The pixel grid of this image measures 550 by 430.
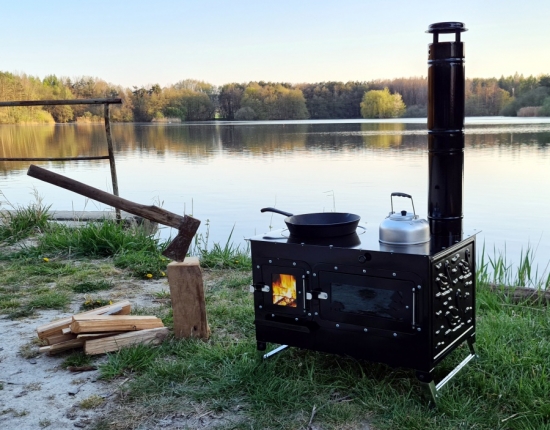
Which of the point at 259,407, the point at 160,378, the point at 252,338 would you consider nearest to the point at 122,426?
the point at 160,378

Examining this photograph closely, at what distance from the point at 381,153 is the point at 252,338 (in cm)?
1543

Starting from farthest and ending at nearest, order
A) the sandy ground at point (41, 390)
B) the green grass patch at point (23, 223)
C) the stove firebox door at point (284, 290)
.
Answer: the green grass patch at point (23, 223)
the stove firebox door at point (284, 290)
the sandy ground at point (41, 390)

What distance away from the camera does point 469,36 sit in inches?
106

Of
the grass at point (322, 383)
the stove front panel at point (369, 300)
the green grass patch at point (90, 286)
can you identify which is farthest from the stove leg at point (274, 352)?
the green grass patch at point (90, 286)

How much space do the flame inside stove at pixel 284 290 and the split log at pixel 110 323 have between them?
3.11 ft

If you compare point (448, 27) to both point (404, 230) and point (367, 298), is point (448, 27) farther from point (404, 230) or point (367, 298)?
point (367, 298)

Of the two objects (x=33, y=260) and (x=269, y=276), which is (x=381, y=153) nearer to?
(x=33, y=260)

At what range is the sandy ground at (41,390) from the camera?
244 centimetres

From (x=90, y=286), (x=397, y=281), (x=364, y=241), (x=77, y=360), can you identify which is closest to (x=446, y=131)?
(x=364, y=241)

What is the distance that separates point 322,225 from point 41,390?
1.55m

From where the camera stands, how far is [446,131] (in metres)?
2.64

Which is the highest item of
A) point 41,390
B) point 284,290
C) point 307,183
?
point 284,290

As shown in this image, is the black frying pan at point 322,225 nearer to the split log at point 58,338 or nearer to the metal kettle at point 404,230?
the metal kettle at point 404,230

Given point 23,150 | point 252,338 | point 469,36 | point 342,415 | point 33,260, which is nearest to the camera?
point 342,415
